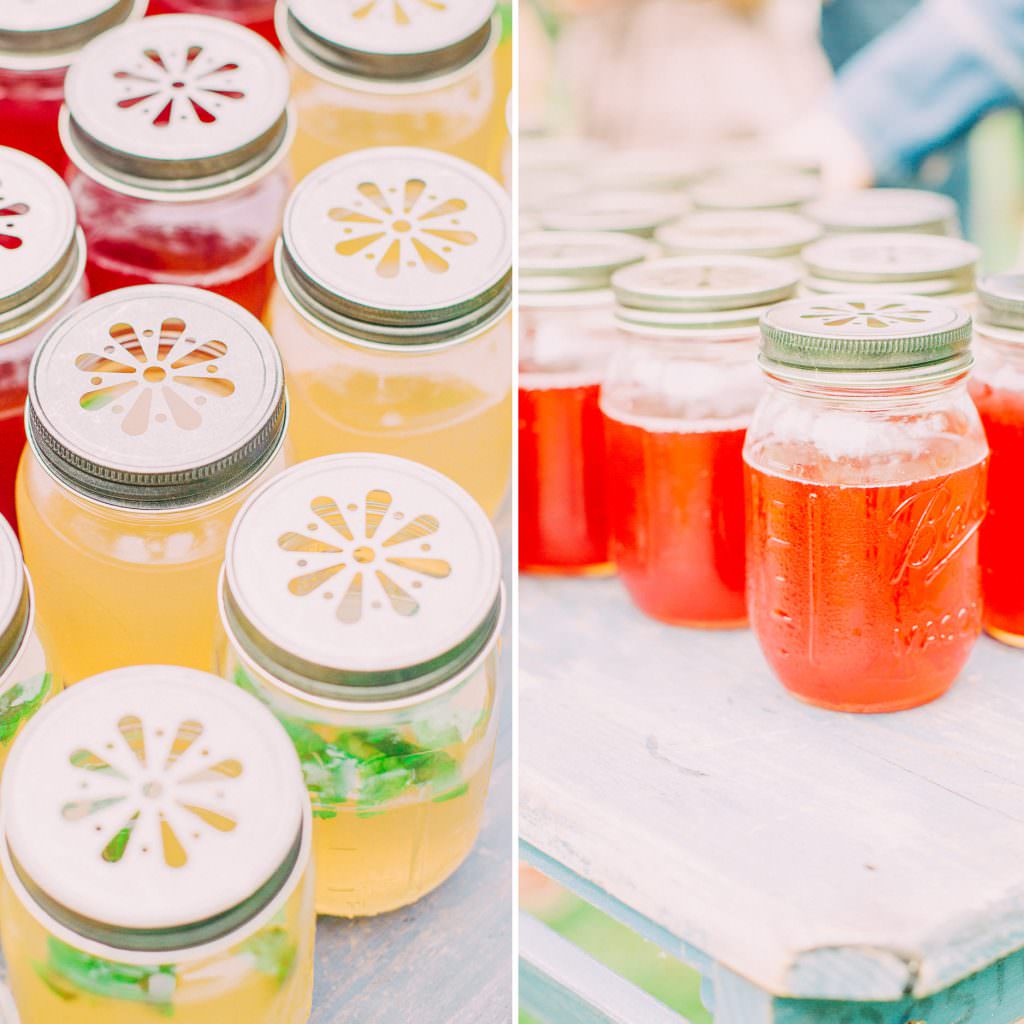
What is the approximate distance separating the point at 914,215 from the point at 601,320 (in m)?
0.34

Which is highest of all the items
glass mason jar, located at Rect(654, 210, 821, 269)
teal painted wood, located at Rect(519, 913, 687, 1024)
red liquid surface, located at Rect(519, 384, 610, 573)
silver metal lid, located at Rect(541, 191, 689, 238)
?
glass mason jar, located at Rect(654, 210, 821, 269)

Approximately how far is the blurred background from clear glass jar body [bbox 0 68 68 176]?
69cm

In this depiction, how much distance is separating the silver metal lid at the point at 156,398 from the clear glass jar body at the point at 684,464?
310 millimetres

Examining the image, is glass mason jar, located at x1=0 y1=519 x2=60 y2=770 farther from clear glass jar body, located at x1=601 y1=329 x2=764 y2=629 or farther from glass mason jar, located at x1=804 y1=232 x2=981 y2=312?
glass mason jar, located at x1=804 y1=232 x2=981 y2=312

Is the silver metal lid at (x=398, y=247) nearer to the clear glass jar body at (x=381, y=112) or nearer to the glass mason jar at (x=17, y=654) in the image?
the clear glass jar body at (x=381, y=112)

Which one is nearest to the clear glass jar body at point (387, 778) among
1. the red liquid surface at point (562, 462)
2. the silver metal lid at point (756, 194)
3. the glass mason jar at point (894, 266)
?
the red liquid surface at point (562, 462)

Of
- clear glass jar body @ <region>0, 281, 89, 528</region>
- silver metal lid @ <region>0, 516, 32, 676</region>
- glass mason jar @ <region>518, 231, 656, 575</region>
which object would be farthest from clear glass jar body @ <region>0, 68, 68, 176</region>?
glass mason jar @ <region>518, 231, 656, 575</region>

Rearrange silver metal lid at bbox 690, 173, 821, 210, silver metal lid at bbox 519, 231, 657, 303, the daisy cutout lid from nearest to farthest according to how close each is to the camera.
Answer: the daisy cutout lid
silver metal lid at bbox 519, 231, 657, 303
silver metal lid at bbox 690, 173, 821, 210

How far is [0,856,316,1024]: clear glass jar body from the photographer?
569 millimetres

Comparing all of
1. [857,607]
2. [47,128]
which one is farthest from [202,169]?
[857,607]

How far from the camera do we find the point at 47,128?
29.1 inches

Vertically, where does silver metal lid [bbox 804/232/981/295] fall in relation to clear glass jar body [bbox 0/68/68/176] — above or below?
below

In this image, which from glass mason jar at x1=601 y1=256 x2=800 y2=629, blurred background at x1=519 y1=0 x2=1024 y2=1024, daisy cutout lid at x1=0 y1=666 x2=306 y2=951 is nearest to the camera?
daisy cutout lid at x1=0 y1=666 x2=306 y2=951

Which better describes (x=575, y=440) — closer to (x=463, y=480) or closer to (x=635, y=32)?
(x=463, y=480)
